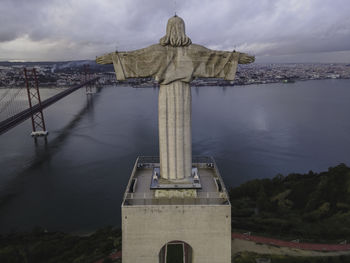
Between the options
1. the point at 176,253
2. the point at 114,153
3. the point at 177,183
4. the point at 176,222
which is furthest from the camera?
the point at 114,153

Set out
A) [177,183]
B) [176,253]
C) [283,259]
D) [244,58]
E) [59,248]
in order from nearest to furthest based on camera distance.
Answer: [244,58], [177,183], [283,259], [176,253], [59,248]

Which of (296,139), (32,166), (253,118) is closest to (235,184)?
(296,139)

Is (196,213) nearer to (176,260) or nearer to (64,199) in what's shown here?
(176,260)

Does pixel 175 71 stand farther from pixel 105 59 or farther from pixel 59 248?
pixel 59 248

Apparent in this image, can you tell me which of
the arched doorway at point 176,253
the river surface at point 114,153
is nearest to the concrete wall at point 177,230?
the arched doorway at point 176,253

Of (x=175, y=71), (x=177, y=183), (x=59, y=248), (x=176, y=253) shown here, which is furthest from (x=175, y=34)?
(x=59, y=248)

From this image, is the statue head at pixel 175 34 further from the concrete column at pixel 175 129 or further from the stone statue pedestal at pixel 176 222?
the stone statue pedestal at pixel 176 222
